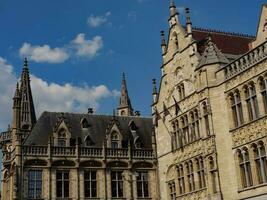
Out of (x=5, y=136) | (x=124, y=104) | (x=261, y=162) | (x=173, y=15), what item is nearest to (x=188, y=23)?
(x=173, y=15)

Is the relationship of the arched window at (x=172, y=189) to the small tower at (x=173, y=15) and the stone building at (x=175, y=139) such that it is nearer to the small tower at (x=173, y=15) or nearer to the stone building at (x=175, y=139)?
the stone building at (x=175, y=139)

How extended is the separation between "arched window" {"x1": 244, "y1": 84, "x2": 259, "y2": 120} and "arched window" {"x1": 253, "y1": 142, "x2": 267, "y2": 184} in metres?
1.82

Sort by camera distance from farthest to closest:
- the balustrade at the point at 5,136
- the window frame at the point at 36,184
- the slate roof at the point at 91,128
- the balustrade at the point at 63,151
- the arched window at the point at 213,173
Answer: the balustrade at the point at 5,136 → the slate roof at the point at 91,128 → the balustrade at the point at 63,151 → the window frame at the point at 36,184 → the arched window at the point at 213,173

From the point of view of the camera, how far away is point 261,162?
25891 mm

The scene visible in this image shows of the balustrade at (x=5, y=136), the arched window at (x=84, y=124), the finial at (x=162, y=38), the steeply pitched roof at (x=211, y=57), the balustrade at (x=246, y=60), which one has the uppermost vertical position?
the finial at (x=162, y=38)

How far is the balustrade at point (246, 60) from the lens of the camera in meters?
26.5

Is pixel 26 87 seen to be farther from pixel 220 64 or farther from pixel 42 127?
pixel 220 64

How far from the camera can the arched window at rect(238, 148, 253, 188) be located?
2709 cm

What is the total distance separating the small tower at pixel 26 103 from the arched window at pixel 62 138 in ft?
16.6

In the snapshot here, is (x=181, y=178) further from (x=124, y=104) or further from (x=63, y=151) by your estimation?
(x=124, y=104)

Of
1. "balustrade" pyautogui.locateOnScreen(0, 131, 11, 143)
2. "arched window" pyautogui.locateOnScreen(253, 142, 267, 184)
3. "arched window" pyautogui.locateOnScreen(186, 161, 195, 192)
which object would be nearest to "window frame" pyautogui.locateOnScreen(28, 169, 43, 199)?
"arched window" pyautogui.locateOnScreen(186, 161, 195, 192)

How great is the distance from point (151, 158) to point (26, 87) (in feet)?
54.3

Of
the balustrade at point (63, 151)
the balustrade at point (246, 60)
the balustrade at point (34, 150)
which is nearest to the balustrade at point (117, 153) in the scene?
the balustrade at point (63, 151)

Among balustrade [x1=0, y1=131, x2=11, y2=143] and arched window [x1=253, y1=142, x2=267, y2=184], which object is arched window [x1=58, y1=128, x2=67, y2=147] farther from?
arched window [x1=253, y1=142, x2=267, y2=184]
